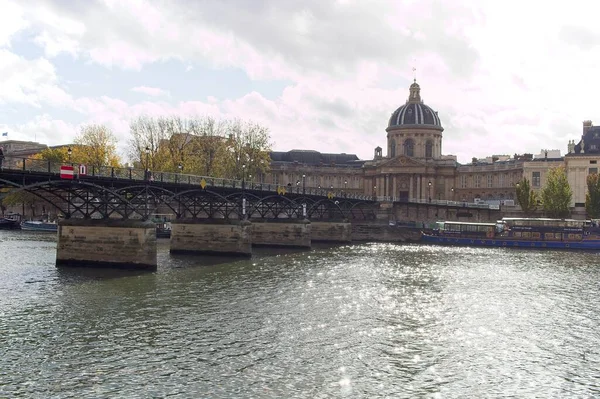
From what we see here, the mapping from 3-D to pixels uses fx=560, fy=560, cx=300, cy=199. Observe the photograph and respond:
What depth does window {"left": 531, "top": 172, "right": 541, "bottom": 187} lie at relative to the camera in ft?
439

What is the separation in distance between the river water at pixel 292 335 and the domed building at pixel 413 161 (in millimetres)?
111706

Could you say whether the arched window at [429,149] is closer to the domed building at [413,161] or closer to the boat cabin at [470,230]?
the domed building at [413,161]

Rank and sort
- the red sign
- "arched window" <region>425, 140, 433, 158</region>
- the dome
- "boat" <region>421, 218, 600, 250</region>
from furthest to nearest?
the dome
"arched window" <region>425, 140, 433, 158</region>
"boat" <region>421, 218, 600, 250</region>
the red sign

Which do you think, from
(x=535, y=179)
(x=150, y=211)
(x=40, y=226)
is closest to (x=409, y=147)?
(x=535, y=179)

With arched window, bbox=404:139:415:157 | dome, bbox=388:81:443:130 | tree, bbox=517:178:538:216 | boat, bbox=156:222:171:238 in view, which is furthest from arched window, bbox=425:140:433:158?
boat, bbox=156:222:171:238

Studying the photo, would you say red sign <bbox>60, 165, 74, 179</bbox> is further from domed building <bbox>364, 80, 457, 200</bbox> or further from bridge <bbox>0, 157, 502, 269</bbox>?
domed building <bbox>364, 80, 457, 200</bbox>

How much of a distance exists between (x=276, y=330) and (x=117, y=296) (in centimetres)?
1309

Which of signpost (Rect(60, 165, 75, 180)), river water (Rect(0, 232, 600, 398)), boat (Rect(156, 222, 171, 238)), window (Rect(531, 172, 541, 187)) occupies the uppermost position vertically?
window (Rect(531, 172, 541, 187))

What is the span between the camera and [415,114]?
169 metres

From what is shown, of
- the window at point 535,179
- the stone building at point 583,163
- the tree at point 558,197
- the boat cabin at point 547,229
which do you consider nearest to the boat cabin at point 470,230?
the boat cabin at point 547,229

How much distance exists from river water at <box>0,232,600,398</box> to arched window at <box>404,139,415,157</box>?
11929 cm

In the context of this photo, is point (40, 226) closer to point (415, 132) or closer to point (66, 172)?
point (66, 172)

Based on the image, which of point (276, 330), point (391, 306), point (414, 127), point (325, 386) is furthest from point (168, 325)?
point (414, 127)

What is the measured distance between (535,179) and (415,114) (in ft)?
149
